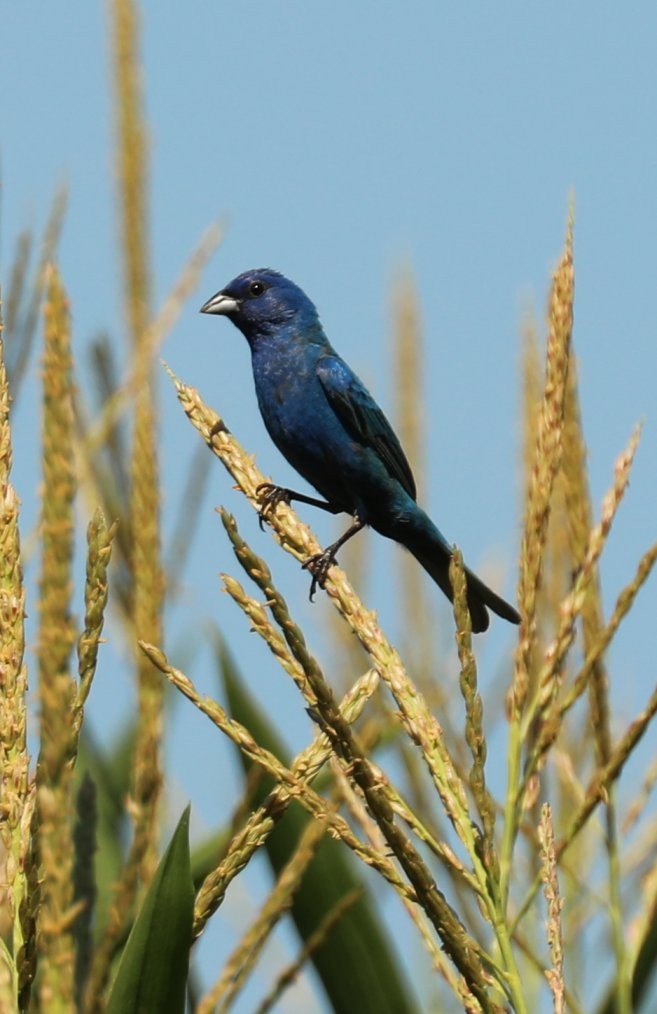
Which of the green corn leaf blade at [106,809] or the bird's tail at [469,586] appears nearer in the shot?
the green corn leaf blade at [106,809]

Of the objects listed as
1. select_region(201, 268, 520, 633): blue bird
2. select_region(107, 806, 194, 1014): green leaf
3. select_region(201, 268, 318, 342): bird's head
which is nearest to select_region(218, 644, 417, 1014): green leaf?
select_region(107, 806, 194, 1014): green leaf

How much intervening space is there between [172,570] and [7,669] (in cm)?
129

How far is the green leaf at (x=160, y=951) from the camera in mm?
1670

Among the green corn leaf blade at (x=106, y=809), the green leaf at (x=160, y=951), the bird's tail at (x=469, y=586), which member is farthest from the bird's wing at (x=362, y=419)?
the green leaf at (x=160, y=951)

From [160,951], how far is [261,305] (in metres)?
4.33

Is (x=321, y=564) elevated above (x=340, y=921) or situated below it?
above

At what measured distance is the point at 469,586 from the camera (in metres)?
4.62

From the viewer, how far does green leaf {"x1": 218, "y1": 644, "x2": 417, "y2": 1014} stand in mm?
2629

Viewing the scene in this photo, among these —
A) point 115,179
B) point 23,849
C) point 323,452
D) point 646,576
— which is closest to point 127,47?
point 115,179

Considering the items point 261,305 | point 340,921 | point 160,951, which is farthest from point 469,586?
point 160,951

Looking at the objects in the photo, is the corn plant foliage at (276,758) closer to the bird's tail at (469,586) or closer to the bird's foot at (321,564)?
the bird's foot at (321,564)

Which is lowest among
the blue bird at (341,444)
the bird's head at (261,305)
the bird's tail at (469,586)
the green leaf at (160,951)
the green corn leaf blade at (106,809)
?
the green leaf at (160,951)

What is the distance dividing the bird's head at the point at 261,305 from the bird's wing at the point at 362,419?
0.38 meters

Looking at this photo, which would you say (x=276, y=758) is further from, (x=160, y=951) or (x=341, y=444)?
(x=341, y=444)
